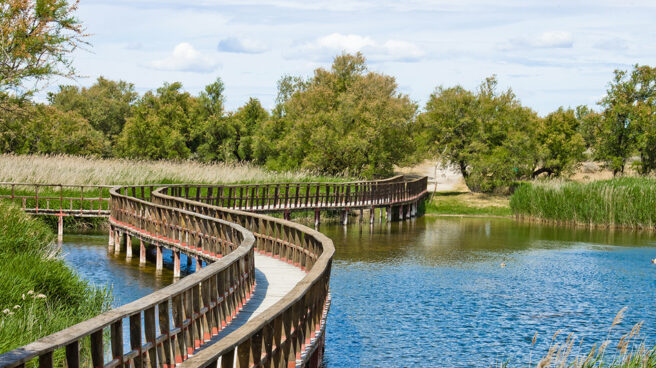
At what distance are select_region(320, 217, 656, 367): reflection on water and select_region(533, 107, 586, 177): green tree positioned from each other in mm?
20966

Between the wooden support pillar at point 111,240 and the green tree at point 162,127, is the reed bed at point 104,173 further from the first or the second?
the green tree at point 162,127

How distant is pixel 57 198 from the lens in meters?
34.0

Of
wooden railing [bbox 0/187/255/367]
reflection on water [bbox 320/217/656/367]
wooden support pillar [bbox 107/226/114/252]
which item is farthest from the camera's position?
wooden support pillar [bbox 107/226/114/252]

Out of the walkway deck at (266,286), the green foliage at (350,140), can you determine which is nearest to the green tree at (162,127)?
the green foliage at (350,140)

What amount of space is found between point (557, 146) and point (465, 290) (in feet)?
130

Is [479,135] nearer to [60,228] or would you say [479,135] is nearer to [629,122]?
[629,122]

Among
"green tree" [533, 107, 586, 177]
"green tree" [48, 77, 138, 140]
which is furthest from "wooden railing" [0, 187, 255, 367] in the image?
"green tree" [48, 77, 138, 140]

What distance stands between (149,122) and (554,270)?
4528cm

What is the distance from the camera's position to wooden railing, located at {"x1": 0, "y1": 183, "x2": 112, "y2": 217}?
34.0 metres

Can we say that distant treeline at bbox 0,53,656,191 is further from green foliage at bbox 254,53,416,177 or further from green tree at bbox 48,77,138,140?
green tree at bbox 48,77,138,140

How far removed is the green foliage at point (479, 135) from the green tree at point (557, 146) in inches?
52.2

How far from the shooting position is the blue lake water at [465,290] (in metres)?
18.0

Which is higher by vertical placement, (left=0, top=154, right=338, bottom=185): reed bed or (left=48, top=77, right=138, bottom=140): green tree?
(left=48, top=77, right=138, bottom=140): green tree

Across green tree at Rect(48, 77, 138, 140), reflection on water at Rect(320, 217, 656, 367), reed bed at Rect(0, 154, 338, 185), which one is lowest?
reflection on water at Rect(320, 217, 656, 367)
